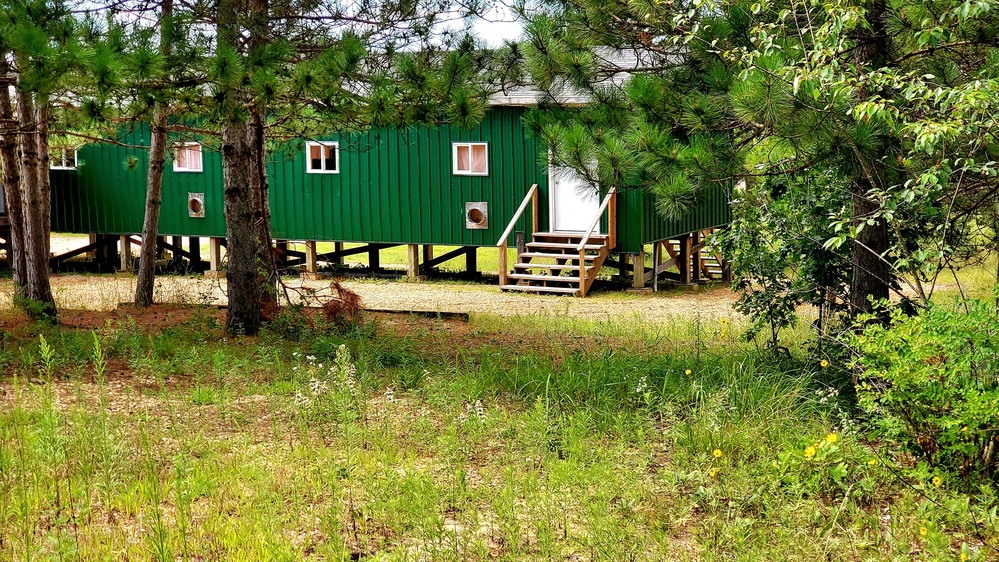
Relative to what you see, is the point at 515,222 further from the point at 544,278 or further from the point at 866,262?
the point at 866,262

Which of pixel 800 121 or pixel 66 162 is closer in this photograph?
pixel 800 121

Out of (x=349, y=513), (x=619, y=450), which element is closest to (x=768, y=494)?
(x=619, y=450)

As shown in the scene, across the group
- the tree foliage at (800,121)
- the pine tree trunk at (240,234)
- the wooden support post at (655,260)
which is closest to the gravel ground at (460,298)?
the wooden support post at (655,260)

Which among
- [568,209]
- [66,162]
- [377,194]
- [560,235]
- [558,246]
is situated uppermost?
[66,162]

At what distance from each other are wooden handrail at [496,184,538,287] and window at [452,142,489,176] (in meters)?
0.93

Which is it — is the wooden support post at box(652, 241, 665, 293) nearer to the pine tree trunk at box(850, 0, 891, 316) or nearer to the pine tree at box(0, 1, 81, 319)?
the pine tree at box(0, 1, 81, 319)

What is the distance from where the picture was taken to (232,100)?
6930mm

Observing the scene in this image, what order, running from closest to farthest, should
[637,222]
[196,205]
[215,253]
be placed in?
[637,222], [196,205], [215,253]

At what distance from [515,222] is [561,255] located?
112 cm

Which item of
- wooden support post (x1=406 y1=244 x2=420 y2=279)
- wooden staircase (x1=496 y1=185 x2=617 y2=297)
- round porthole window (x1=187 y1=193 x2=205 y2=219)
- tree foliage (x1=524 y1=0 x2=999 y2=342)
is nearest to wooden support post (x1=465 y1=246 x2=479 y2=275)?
wooden support post (x1=406 y1=244 x2=420 y2=279)

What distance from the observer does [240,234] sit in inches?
344

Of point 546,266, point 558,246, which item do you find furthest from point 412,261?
point 546,266

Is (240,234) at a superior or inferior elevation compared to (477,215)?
inferior

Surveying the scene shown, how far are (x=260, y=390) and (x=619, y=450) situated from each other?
2682 millimetres
